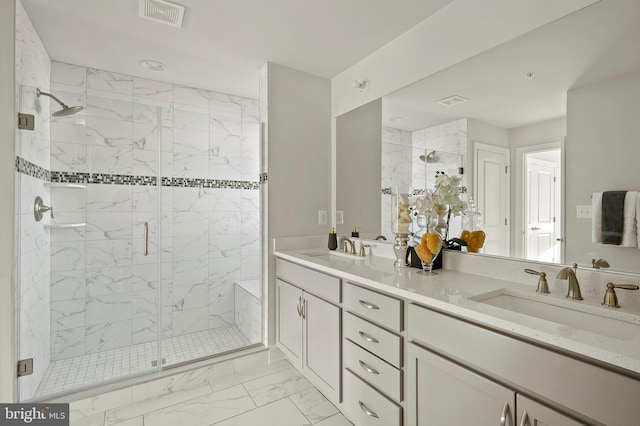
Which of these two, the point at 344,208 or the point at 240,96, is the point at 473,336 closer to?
the point at 344,208

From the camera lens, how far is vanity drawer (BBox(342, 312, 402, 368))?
1.36 metres

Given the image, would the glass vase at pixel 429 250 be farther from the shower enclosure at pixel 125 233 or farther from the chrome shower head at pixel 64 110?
the chrome shower head at pixel 64 110

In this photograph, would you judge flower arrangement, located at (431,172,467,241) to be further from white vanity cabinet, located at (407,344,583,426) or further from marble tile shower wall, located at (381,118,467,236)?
white vanity cabinet, located at (407,344,583,426)

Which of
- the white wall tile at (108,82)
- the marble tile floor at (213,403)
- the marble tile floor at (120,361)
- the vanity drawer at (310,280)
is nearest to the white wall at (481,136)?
the vanity drawer at (310,280)

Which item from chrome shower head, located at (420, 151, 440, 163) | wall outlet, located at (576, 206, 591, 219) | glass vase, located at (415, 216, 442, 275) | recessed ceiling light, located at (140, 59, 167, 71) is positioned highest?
recessed ceiling light, located at (140, 59, 167, 71)

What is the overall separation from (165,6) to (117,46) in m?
0.74

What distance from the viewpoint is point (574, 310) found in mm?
1148

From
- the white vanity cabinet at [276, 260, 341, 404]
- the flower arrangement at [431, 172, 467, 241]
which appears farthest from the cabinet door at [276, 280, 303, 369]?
the flower arrangement at [431, 172, 467, 241]

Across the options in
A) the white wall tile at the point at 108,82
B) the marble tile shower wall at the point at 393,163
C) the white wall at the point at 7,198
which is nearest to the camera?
the white wall at the point at 7,198

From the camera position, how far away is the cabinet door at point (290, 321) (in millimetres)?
2141

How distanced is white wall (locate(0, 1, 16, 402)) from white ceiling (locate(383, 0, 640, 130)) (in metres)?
2.36

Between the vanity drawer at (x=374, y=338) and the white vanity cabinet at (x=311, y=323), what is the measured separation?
0.10m

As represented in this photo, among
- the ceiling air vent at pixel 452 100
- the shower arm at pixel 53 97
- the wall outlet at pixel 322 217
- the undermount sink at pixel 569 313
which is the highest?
the shower arm at pixel 53 97

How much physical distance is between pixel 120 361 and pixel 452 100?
2816mm
